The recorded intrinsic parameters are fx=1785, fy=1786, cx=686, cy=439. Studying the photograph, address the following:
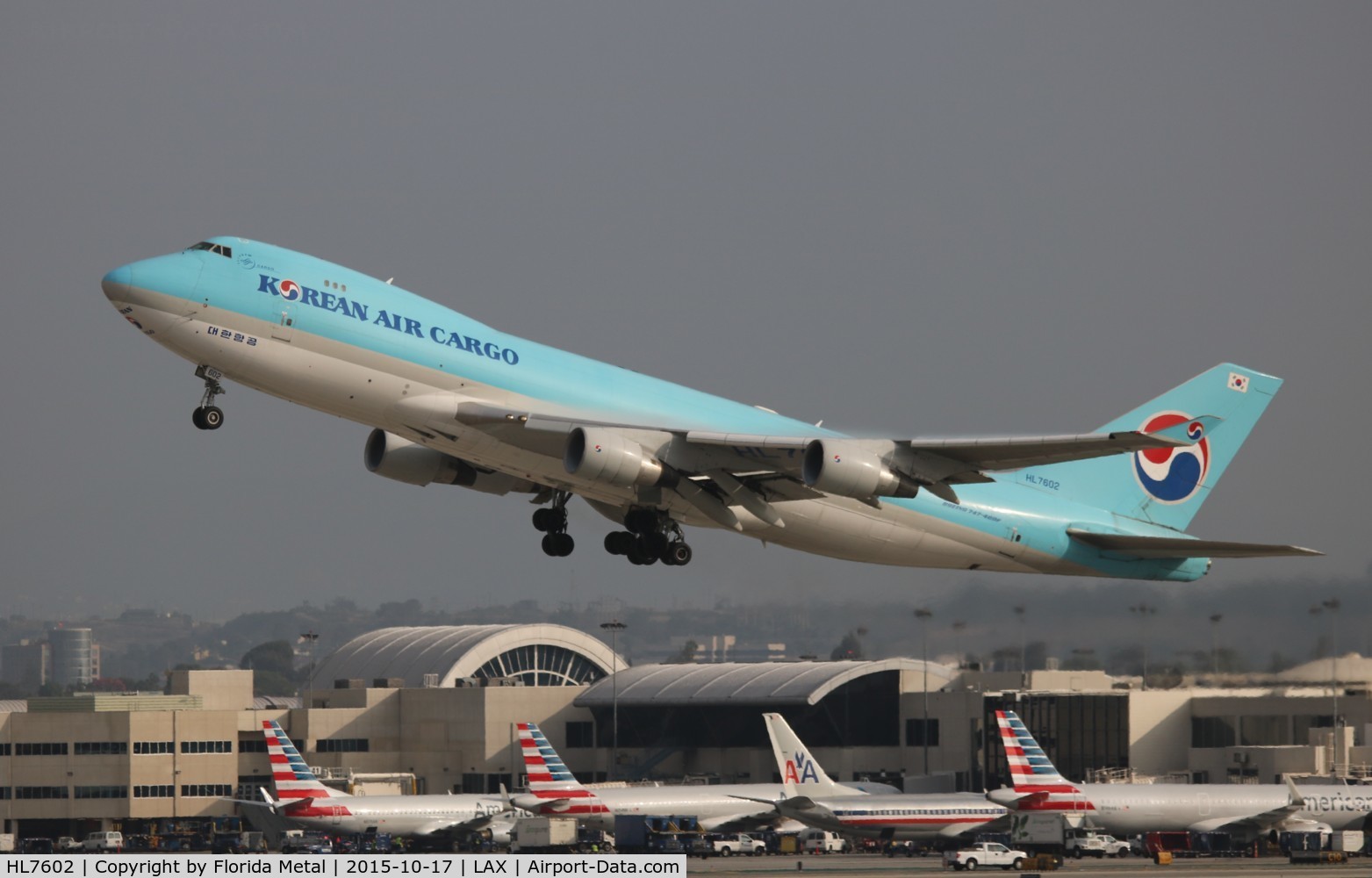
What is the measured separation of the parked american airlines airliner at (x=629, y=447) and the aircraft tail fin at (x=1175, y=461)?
0.28 feet

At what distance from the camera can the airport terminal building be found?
2867 inches

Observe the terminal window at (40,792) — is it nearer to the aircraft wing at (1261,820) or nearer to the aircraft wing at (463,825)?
the aircraft wing at (463,825)

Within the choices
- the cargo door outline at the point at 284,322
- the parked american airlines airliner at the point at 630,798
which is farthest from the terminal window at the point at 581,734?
the cargo door outline at the point at 284,322

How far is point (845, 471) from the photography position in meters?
39.6

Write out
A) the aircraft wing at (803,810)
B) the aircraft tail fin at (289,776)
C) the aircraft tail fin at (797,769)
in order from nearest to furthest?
1. the aircraft wing at (803,810)
2. the aircraft tail fin at (289,776)
3. the aircraft tail fin at (797,769)

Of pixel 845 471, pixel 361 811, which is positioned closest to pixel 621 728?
pixel 361 811

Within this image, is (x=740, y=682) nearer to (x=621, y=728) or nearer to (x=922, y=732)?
(x=621, y=728)

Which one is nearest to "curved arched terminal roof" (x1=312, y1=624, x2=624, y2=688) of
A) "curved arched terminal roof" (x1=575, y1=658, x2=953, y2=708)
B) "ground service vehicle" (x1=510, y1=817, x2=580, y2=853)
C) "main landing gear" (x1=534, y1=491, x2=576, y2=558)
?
"curved arched terminal roof" (x1=575, y1=658, x2=953, y2=708)

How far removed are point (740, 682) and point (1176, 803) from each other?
39327 millimetres

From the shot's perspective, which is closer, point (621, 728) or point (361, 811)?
point (361, 811)

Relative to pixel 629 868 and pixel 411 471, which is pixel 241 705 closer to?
pixel 411 471

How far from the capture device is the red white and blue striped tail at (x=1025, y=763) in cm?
6244

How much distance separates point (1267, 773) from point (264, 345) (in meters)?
49.8

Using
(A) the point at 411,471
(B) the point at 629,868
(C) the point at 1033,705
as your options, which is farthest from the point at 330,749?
(B) the point at 629,868
